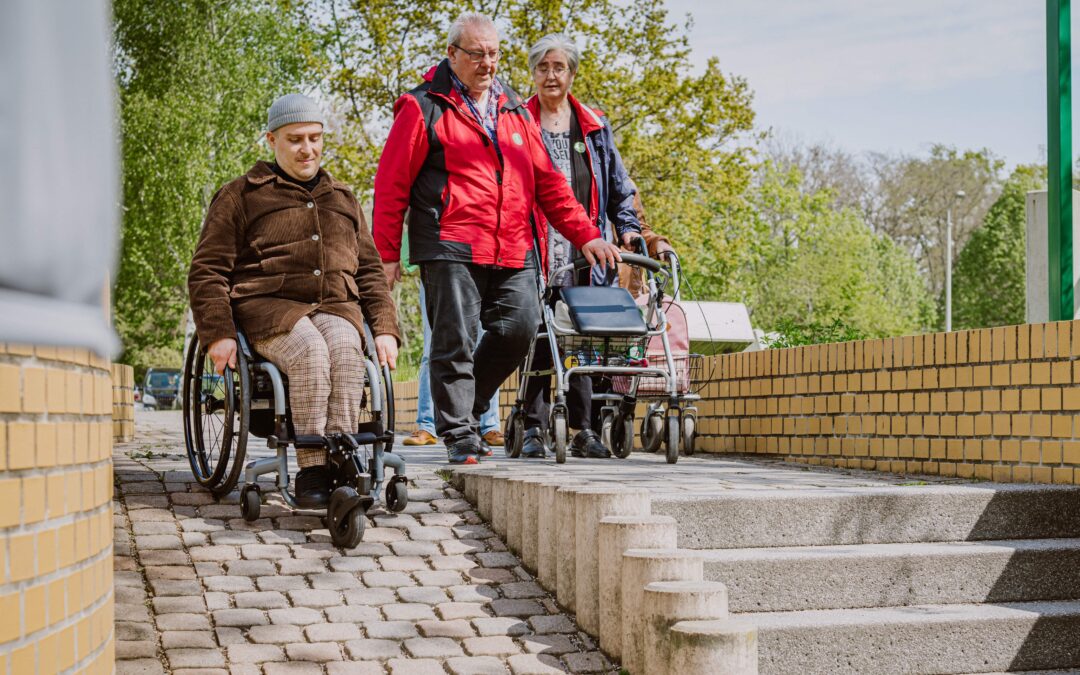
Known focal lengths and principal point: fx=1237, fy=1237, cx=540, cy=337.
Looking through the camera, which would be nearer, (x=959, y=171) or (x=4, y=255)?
(x=4, y=255)

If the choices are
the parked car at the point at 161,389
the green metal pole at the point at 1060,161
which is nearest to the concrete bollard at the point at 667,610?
the green metal pole at the point at 1060,161

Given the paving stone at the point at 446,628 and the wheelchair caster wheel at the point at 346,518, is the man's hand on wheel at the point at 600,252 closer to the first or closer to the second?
the wheelchair caster wheel at the point at 346,518

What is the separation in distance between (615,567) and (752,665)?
0.60m

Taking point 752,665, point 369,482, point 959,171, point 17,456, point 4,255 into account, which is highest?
point 959,171

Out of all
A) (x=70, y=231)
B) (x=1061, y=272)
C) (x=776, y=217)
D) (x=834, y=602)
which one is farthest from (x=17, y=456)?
(x=776, y=217)

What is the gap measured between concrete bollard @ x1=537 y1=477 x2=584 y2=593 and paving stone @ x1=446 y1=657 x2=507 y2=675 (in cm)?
58

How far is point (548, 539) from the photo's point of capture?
14.0 feet

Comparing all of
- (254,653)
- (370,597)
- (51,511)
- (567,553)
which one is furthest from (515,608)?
(51,511)

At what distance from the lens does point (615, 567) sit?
3820mm

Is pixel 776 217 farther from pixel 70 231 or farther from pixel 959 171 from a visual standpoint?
pixel 70 231

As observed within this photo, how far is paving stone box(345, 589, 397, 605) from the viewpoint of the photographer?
12.9 ft

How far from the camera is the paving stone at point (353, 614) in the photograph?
3.80 meters

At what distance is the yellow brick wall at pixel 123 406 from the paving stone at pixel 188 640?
14.6 feet

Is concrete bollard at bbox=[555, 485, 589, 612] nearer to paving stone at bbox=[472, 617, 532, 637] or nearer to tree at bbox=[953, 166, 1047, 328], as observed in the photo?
paving stone at bbox=[472, 617, 532, 637]
